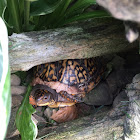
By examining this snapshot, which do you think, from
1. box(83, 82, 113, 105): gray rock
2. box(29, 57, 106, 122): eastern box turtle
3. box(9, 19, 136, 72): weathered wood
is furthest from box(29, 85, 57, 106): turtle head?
box(9, 19, 136, 72): weathered wood

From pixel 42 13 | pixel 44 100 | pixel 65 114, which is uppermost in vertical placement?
pixel 42 13

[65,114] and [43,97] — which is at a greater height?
[43,97]

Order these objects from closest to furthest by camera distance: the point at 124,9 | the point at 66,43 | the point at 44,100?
the point at 124,9 < the point at 66,43 < the point at 44,100

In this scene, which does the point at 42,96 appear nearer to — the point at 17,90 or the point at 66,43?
the point at 17,90

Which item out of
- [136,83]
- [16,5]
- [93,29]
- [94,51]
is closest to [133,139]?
[136,83]

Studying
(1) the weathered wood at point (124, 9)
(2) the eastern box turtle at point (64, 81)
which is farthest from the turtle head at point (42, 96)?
(1) the weathered wood at point (124, 9)

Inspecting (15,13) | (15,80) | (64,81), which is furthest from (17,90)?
(15,13)

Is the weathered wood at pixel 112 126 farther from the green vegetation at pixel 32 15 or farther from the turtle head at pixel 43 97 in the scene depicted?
the turtle head at pixel 43 97
